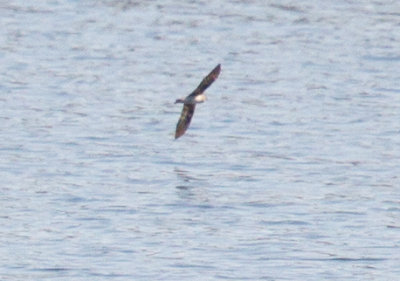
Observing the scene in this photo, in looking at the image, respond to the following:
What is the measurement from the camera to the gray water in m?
13.7

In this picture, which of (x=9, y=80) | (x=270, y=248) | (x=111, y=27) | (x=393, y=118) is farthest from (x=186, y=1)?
(x=270, y=248)

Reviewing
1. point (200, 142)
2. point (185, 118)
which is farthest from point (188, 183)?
point (200, 142)

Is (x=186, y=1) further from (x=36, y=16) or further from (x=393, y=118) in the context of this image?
(x=393, y=118)

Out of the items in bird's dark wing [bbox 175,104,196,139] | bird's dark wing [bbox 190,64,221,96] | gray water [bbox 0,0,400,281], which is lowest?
gray water [bbox 0,0,400,281]

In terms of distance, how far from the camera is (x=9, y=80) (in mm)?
22031

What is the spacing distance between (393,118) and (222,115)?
7.20ft

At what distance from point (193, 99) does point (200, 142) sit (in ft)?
8.61

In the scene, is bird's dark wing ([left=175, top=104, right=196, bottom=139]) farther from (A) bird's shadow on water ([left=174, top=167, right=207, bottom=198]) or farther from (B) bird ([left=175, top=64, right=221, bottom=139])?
(A) bird's shadow on water ([left=174, top=167, right=207, bottom=198])

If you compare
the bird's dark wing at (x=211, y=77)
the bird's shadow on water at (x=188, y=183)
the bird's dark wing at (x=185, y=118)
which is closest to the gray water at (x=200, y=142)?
the bird's shadow on water at (x=188, y=183)

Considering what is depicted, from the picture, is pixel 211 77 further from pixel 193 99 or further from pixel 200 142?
pixel 200 142

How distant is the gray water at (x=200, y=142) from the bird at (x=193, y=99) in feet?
2.11

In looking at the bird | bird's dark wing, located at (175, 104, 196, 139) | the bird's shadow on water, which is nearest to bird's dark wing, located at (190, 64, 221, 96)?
the bird

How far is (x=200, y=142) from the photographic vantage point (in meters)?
18.5

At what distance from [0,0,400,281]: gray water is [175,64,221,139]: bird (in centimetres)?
64
